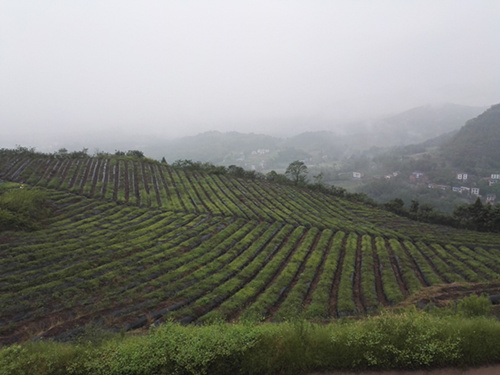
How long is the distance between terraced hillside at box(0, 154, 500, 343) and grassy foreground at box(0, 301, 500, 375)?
2.22m

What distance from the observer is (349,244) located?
→ 33.2m

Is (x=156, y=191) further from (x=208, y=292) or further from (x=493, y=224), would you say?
(x=493, y=224)

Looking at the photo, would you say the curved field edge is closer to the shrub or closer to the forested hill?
the shrub

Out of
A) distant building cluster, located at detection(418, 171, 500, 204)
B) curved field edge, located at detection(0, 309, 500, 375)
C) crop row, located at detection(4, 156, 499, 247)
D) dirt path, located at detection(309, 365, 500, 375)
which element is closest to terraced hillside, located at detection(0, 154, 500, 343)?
crop row, located at detection(4, 156, 499, 247)

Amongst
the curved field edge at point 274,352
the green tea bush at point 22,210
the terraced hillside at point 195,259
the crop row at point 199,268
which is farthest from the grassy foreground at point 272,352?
the green tea bush at point 22,210

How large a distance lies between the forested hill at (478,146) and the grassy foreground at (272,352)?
6887 inches

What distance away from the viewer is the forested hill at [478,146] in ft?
496

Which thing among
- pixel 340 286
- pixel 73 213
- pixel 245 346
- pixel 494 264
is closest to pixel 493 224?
pixel 494 264

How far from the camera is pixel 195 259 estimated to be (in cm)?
2578

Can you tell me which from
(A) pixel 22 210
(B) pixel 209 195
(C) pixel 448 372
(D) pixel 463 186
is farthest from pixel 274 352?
(D) pixel 463 186

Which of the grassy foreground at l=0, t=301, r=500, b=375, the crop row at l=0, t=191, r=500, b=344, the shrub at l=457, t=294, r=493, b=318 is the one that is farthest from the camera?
the crop row at l=0, t=191, r=500, b=344

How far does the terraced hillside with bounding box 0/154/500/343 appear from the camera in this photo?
57.1ft

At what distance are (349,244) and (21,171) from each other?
53.3m

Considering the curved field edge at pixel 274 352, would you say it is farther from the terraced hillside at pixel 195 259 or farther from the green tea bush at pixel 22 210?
the green tea bush at pixel 22 210
